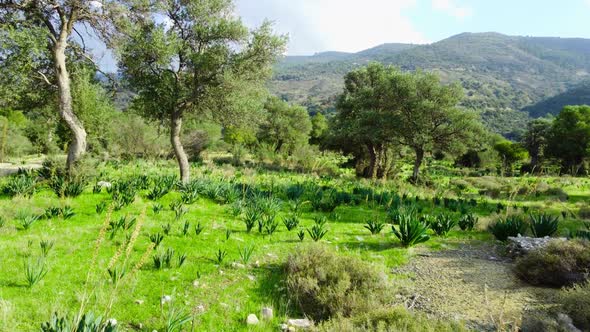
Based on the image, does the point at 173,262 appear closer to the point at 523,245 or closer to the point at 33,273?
the point at 33,273

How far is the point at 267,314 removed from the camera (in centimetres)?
458

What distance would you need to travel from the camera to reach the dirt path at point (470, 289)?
4.68 m

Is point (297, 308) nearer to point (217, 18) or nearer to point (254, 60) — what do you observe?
point (254, 60)

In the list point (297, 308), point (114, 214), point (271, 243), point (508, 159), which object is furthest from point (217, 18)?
point (508, 159)

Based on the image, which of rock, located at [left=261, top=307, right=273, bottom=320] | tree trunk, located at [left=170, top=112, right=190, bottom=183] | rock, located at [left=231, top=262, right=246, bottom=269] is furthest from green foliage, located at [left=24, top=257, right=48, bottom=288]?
tree trunk, located at [left=170, top=112, right=190, bottom=183]

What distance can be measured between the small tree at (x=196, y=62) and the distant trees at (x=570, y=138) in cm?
4577

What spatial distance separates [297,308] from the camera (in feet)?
16.4

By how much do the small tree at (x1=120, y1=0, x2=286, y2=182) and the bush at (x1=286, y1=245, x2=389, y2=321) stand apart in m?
9.37

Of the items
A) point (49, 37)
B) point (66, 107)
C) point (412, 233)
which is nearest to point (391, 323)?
point (412, 233)

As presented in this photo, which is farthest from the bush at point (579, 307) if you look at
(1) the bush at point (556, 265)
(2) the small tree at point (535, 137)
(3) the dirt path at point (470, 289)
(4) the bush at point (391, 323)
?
(2) the small tree at point (535, 137)

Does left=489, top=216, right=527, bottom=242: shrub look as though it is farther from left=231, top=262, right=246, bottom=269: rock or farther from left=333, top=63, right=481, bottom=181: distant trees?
left=333, top=63, right=481, bottom=181: distant trees

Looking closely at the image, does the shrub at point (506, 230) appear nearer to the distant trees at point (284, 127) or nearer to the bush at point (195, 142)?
the bush at point (195, 142)

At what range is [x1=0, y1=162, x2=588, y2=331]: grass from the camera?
4.34 m

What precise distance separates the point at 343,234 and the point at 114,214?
6.18 meters
